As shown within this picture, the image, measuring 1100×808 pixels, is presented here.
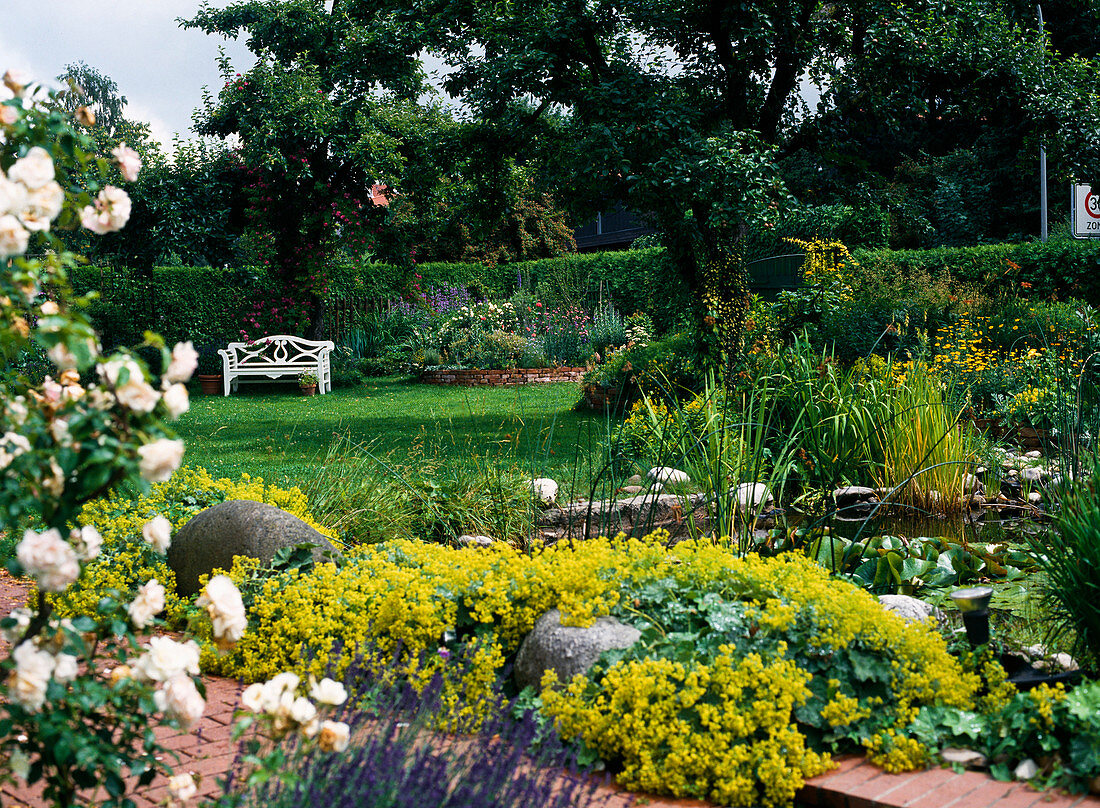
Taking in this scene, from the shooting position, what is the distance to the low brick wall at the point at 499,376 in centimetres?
1367

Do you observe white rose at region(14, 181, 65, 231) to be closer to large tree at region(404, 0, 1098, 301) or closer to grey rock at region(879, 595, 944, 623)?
grey rock at region(879, 595, 944, 623)

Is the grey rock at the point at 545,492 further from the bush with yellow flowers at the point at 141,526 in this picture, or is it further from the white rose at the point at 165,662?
the white rose at the point at 165,662

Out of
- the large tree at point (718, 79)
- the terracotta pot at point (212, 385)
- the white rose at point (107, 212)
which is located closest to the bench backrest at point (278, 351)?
the terracotta pot at point (212, 385)

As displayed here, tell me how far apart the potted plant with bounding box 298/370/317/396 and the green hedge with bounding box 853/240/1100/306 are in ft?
25.5

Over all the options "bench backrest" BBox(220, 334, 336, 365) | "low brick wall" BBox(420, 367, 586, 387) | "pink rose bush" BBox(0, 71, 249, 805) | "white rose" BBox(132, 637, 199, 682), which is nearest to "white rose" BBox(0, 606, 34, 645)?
"pink rose bush" BBox(0, 71, 249, 805)

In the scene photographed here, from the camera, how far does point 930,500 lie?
548cm

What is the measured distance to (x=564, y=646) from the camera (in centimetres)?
269

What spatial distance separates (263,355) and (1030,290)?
35.5ft

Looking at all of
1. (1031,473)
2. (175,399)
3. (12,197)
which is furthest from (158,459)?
(1031,473)

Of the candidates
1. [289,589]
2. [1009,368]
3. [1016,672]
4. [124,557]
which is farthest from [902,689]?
[1009,368]

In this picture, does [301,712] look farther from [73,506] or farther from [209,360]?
[209,360]

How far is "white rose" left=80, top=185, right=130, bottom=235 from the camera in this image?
188 cm

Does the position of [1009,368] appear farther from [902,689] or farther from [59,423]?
[59,423]

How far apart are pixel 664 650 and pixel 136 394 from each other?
165 cm
